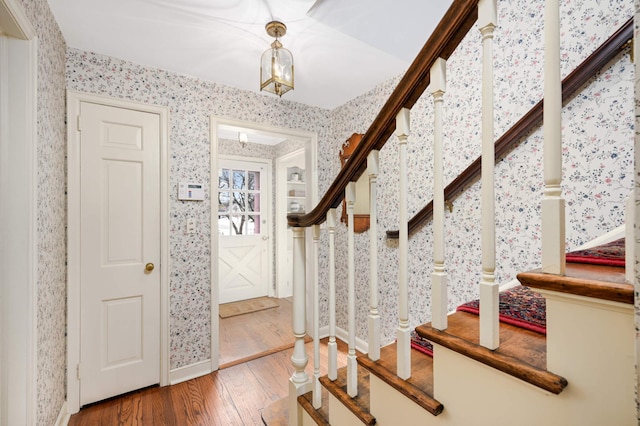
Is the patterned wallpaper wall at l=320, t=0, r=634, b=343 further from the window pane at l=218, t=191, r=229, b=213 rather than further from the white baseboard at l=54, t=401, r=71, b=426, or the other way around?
the window pane at l=218, t=191, r=229, b=213

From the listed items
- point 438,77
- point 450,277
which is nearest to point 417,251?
point 450,277

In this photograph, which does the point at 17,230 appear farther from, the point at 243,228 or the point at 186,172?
the point at 243,228

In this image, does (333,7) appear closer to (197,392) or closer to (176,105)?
(176,105)

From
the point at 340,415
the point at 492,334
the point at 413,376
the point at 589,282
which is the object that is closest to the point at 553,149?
the point at 589,282

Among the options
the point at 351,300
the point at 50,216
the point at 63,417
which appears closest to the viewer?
the point at 351,300

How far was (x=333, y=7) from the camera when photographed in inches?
61.4

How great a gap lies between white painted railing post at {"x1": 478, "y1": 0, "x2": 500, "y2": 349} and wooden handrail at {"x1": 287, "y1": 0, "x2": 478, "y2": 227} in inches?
2.1

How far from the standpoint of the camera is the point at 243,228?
4.18 metres

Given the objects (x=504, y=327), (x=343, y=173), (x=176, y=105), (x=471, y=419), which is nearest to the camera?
(x=471, y=419)

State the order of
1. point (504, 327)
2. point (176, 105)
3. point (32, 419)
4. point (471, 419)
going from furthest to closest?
point (176, 105)
point (32, 419)
point (504, 327)
point (471, 419)

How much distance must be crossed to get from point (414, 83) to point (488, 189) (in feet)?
1.24

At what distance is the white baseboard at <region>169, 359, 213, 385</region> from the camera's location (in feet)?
7.03

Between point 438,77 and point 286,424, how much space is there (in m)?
1.86

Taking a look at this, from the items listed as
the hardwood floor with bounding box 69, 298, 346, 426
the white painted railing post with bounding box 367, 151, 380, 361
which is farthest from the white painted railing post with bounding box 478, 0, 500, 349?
the hardwood floor with bounding box 69, 298, 346, 426
